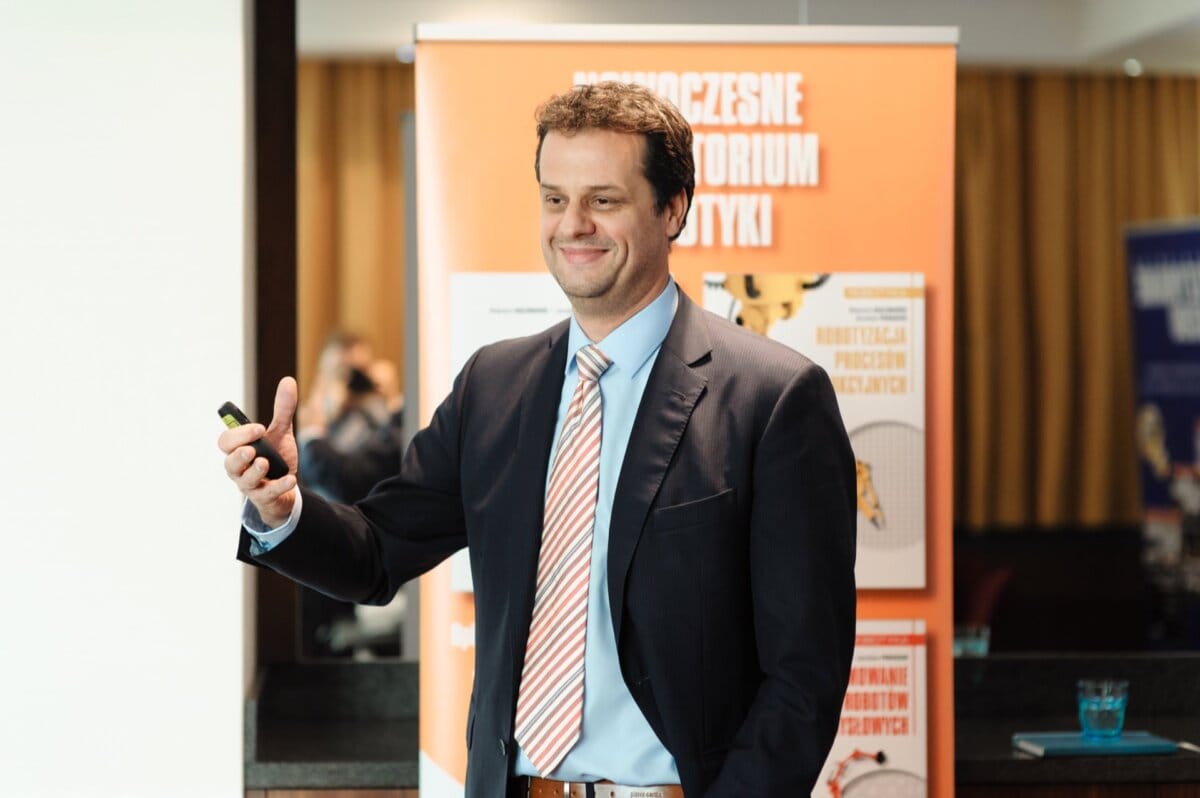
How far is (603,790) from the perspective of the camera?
→ 183 cm

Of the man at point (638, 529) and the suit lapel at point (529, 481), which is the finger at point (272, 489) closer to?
the man at point (638, 529)

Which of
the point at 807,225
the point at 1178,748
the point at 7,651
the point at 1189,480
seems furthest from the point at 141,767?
the point at 1189,480

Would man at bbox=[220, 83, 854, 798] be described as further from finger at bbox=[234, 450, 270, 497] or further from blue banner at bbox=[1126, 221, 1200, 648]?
blue banner at bbox=[1126, 221, 1200, 648]

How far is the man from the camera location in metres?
1.79

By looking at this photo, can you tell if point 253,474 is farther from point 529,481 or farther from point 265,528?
point 529,481

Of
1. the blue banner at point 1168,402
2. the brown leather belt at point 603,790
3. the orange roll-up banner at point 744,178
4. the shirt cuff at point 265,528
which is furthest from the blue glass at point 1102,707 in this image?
the blue banner at point 1168,402

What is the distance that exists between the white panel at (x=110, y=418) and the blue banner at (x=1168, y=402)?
4505 millimetres

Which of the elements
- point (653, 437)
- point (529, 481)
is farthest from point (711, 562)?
point (529, 481)

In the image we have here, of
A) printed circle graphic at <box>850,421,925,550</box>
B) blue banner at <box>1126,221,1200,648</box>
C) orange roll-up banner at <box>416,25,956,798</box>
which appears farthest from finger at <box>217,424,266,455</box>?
blue banner at <box>1126,221,1200,648</box>

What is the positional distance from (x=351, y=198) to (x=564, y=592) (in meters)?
6.11

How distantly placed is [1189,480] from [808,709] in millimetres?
4859

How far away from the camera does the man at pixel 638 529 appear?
179 cm

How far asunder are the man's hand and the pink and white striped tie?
0.36 m

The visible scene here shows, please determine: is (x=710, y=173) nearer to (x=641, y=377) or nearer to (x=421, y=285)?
(x=421, y=285)
